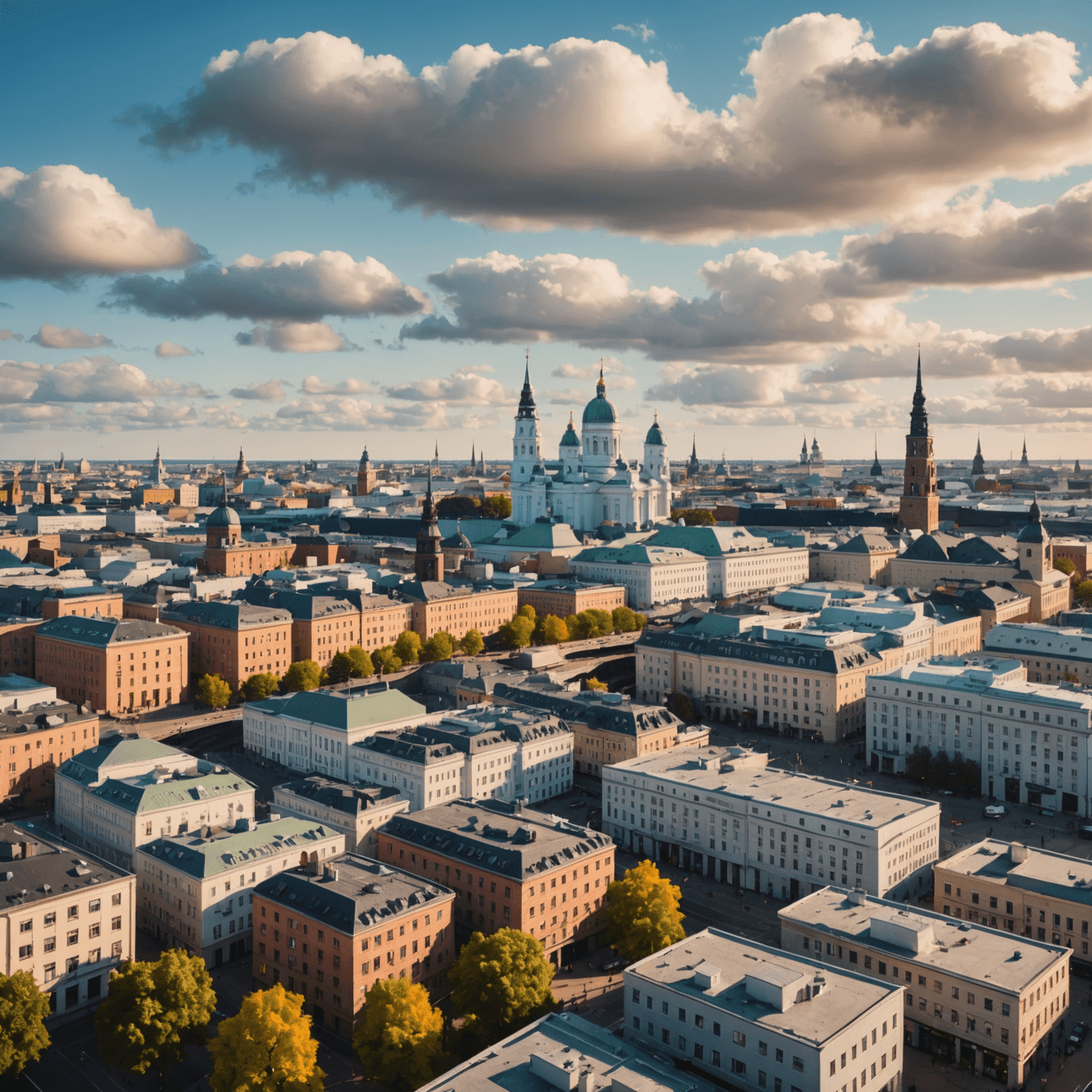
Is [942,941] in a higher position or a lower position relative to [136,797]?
lower

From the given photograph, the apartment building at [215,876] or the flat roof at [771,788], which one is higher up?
the flat roof at [771,788]

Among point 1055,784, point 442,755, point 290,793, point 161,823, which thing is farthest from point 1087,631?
point 161,823

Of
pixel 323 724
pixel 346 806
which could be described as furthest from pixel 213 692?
pixel 346 806

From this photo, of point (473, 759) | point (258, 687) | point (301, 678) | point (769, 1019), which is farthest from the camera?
point (301, 678)

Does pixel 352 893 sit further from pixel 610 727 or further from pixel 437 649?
pixel 437 649

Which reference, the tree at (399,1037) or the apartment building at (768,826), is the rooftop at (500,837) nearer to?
the apartment building at (768,826)

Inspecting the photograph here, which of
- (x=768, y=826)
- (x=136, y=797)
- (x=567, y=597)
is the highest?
(x=567, y=597)

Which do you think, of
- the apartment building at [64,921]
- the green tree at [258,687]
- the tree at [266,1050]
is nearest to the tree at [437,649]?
the green tree at [258,687]

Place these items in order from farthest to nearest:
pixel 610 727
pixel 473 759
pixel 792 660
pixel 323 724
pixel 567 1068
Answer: pixel 792 660, pixel 610 727, pixel 323 724, pixel 473 759, pixel 567 1068
